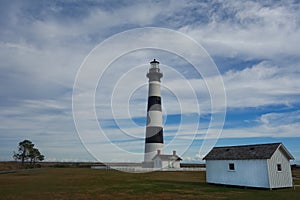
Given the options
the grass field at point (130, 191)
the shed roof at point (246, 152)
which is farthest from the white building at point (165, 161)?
the grass field at point (130, 191)

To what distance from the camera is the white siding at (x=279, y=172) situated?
20780 millimetres

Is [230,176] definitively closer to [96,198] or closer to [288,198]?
[288,198]

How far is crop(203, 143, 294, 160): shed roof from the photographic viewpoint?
70.2 ft

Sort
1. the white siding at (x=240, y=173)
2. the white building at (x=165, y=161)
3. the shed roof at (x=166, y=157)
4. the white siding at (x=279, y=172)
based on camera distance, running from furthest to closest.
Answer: the white building at (x=165, y=161), the shed roof at (x=166, y=157), the white siding at (x=240, y=173), the white siding at (x=279, y=172)

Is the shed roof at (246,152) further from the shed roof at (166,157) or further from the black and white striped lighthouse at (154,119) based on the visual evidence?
the shed roof at (166,157)

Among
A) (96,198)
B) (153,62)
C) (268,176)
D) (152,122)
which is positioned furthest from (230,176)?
(153,62)

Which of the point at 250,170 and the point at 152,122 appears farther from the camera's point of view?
the point at 152,122

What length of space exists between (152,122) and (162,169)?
1070 cm

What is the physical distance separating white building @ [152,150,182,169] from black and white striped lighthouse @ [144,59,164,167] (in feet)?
3.73

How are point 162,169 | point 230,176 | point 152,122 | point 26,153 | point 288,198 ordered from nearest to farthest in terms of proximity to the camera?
point 288,198
point 230,176
point 152,122
point 162,169
point 26,153

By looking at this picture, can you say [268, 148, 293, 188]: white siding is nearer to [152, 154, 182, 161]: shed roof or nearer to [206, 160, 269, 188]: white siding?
[206, 160, 269, 188]: white siding

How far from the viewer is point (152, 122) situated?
47000 millimetres

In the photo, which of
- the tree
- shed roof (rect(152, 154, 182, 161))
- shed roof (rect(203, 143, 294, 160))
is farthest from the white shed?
the tree

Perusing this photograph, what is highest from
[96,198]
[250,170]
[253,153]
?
[253,153]
